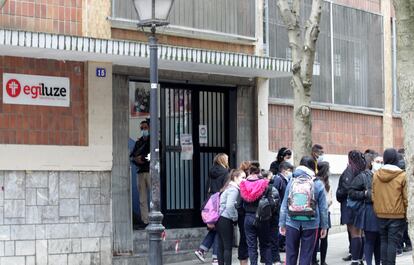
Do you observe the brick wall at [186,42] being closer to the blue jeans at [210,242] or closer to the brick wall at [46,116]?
the brick wall at [46,116]

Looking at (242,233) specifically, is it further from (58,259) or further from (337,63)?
(337,63)

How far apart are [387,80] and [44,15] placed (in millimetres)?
10641

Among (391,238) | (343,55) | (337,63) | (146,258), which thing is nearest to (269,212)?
(391,238)

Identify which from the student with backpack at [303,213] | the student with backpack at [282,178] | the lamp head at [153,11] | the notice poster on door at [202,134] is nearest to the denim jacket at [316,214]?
the student with backpack at [303,213]

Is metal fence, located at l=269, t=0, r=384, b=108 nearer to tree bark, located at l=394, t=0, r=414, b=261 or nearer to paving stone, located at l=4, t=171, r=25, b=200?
paving stone, located at l=4, t=171, r=25, b=200

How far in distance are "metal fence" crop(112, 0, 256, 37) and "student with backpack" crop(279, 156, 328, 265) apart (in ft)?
15.9

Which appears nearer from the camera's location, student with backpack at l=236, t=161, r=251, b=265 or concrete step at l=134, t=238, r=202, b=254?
Answer: student with backpack at l=236, t=161, r=251, b=265

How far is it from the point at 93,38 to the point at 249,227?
382 centimetres

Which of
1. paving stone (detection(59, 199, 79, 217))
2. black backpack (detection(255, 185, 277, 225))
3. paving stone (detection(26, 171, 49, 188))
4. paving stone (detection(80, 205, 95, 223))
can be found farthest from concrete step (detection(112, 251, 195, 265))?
black backpack (detection(255, 185, 277, 225))

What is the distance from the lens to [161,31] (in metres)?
15.8

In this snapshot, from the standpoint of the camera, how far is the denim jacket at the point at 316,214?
12.2 metres

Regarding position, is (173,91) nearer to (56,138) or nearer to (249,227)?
(56,138)

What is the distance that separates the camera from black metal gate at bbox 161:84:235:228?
1688 cm

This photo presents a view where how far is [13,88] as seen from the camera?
559 inches
